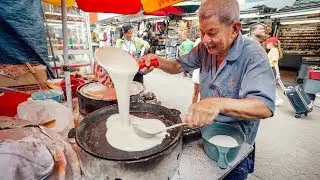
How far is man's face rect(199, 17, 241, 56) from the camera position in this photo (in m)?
1.52

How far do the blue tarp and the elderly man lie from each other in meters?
2.95

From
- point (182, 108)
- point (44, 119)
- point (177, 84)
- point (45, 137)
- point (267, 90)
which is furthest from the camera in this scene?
point (177, 84)

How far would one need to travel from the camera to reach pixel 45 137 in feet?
4.09

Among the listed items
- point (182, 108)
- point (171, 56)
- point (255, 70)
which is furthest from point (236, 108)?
point (171, 56)

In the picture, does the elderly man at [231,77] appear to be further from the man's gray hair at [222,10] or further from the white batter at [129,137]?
the white batter at [129,137]

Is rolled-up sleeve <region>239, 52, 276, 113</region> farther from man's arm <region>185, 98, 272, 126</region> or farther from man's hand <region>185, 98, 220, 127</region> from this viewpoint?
man's hand <region>185, 98, 220, 127</region>

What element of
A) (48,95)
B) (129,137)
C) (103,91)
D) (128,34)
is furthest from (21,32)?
(128,34)

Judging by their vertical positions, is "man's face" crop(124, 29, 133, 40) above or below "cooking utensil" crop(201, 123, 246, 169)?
above

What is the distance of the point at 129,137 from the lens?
4.91 feet

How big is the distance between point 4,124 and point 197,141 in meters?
1.33

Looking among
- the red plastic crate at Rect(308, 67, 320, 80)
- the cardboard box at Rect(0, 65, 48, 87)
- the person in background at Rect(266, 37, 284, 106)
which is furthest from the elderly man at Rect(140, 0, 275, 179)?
the red plastic crate at Rect(308, 67, 320, 80)

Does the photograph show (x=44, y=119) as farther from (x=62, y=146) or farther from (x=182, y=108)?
(x=182, y=108)

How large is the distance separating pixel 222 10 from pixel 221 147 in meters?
0.95

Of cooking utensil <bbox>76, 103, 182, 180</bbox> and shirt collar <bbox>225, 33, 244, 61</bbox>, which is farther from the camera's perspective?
shirt collar <bbox>225, 33, 244, 61</bbox>
